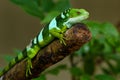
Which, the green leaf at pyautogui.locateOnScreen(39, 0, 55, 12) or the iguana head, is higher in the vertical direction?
the green leaf at pyautogui.locateOnScreen(39, 0, 55, 12)

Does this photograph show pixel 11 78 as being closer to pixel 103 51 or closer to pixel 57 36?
pixel 57 36

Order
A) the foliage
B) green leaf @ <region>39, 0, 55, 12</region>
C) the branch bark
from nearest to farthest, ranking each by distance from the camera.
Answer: the branch bark → the foliage → green leaf @ <region>39, 0, 55, 12</region>

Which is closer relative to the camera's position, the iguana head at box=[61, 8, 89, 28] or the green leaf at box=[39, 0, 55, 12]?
the iguana head at box=[61, 8, 89, 28]

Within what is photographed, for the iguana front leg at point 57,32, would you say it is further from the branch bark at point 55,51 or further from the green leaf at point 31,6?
the green leaf at point 31,6

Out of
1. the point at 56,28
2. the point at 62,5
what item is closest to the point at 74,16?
the point at 56,28

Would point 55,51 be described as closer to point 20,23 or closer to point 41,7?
point 41,7

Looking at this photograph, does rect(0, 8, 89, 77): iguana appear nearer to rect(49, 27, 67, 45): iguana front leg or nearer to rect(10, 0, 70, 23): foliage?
rect(49, 27, 67, 45): iguana front leg

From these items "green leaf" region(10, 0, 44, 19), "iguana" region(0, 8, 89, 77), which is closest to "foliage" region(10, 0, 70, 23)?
"green leaf" region(10, 0, 44, 19)
